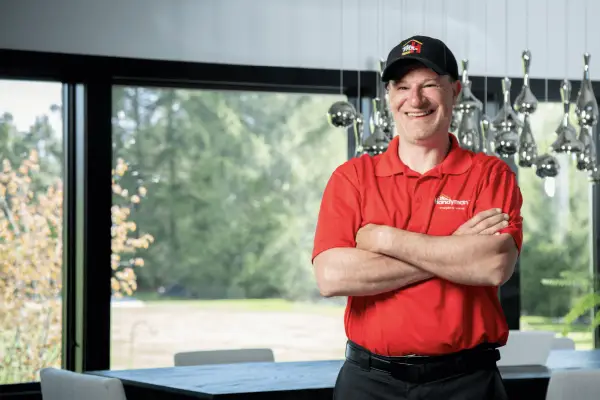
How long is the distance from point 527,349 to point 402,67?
109 inches

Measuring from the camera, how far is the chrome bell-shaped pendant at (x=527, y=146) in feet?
13.6

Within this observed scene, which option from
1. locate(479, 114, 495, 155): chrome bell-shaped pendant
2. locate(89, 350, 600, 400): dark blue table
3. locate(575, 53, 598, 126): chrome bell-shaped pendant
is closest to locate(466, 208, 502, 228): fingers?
locate(89, 350, 600, 400): dark blue table

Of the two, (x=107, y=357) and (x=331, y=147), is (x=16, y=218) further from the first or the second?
(x=331, y=147)

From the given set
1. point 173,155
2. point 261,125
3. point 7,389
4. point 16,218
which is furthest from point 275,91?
point 7,389

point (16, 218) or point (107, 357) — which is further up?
point (16, 218)

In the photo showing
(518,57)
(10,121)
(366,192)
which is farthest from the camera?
(518,57)

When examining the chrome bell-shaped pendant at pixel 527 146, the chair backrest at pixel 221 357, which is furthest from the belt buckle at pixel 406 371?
the chair backrest at pixel 221 357

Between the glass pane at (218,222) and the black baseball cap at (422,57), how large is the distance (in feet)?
10.2

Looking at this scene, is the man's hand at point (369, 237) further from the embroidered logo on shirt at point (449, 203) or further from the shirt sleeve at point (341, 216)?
the embroidered logo on shirt at point (449, 203)

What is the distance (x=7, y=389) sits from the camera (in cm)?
507

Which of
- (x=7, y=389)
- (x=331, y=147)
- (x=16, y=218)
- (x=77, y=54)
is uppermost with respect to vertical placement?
(x=77, y=54)

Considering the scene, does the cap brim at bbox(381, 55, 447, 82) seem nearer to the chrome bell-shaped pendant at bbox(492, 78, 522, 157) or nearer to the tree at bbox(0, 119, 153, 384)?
the chrome bell-shaped pendant at bbox(492, 78, 522, 157)

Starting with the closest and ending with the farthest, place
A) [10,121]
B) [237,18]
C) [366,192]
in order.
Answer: [366,192] < [10,121] < [237,18]

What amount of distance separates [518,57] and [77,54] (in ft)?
8.10
